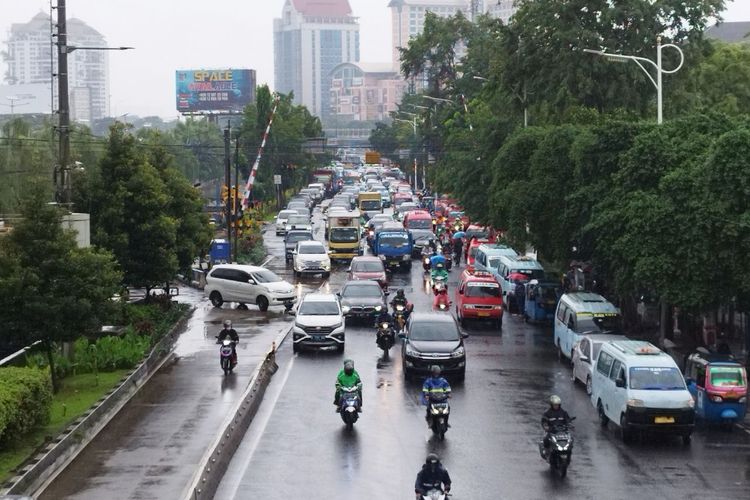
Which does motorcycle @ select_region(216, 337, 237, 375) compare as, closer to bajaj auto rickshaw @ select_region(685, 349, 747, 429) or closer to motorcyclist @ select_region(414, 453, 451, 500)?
bajaj auto rickshaw @ select_region(685, 349, 747, 429)

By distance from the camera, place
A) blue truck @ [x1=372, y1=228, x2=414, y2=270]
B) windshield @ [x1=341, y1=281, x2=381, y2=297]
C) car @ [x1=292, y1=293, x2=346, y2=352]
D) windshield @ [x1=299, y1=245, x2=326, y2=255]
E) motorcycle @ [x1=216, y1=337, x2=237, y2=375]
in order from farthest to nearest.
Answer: blue truck @ [x1=372, y1=228, x2=414, y2=270] → windshield @ [x1=299, y1=245, x2=326, y2=255] → windshield @ [x1=341, y1=281, x2=381, y2=297] → car @ [x1=292, y1=293, x2=346, y2=352] → motorcycle @ [x1=216, y1=337, x2=237, y2=375]

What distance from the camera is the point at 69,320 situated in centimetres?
2620

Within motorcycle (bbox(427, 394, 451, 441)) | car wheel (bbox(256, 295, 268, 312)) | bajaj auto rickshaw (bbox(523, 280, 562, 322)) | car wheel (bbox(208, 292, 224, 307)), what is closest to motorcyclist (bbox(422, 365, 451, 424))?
motorcycle (bbox(427, 394, 451, 441))

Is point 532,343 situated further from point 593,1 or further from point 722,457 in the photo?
point 593,1

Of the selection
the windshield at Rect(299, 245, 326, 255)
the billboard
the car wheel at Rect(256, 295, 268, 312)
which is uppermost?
the billboard

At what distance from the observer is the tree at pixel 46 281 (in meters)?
25.7

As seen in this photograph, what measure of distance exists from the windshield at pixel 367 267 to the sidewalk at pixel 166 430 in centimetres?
1110

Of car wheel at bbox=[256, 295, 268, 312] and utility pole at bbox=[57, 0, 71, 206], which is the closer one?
utility pole at bbox=[57, 0, 71, 206]

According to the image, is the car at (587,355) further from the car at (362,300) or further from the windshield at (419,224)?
the windshield at (419,224)

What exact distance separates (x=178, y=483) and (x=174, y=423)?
202 inches

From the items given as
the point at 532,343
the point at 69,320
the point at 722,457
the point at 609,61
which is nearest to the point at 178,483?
the point at 69,320

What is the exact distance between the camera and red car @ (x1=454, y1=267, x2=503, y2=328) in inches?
1569

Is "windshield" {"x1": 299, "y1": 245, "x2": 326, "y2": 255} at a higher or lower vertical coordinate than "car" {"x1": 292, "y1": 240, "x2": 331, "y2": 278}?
higher

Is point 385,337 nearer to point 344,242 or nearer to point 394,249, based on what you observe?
point 394,249
